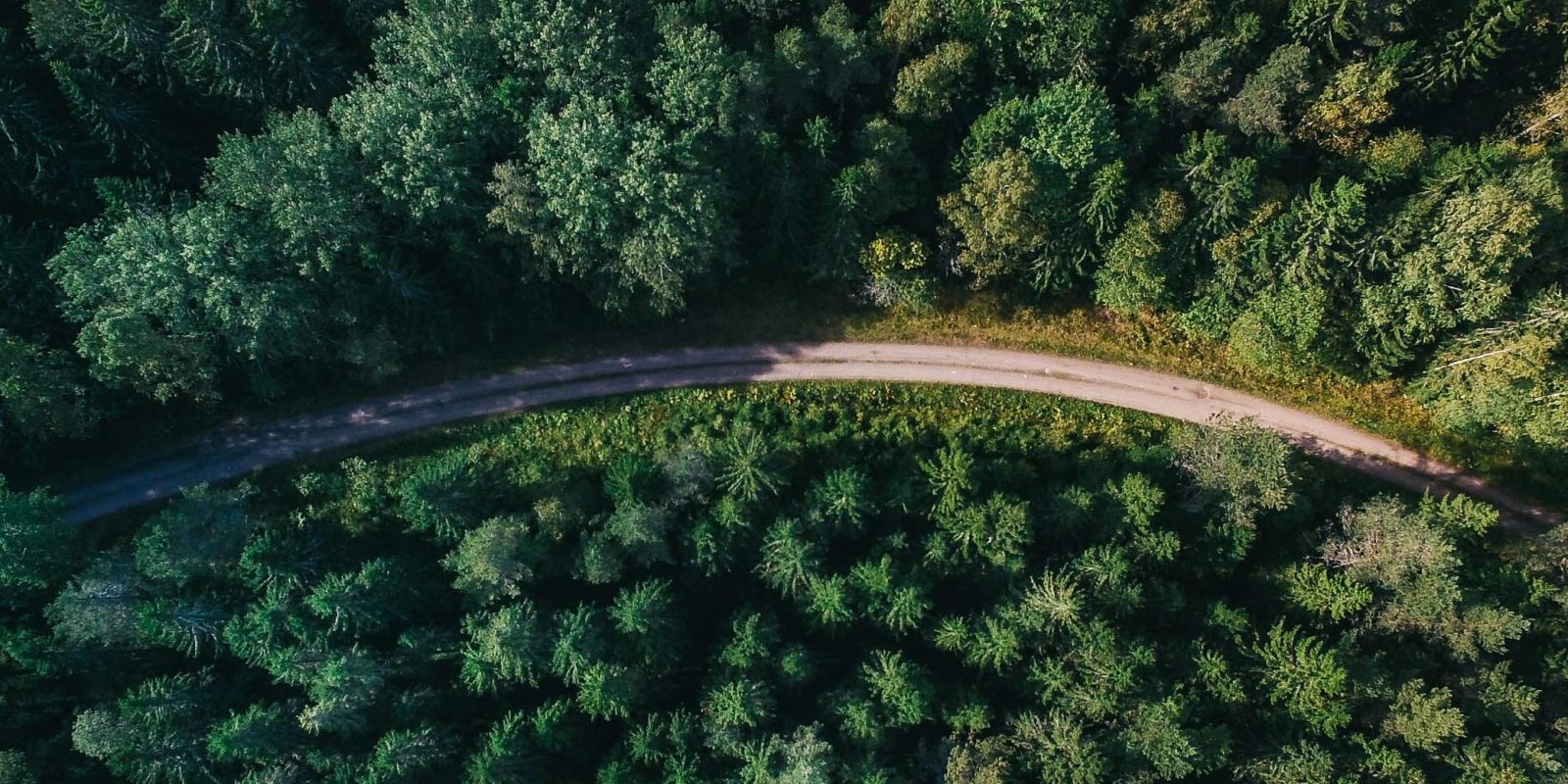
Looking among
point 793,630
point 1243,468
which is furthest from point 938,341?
point 793,630

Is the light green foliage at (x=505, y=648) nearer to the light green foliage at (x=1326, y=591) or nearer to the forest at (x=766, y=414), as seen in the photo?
the forest at (x=766, y=414)

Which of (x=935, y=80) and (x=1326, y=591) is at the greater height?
(x=935, y=80)

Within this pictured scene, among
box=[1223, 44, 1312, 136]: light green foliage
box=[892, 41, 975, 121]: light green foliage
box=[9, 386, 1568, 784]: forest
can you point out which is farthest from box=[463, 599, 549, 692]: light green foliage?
box=[1223, 44, 1312, 136]: light green foliage

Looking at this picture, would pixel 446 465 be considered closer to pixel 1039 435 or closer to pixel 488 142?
pixel 488 142

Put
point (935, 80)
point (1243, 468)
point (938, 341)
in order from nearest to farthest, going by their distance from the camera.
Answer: point (1243, 468)
point (935, 80)
point (938, 341)

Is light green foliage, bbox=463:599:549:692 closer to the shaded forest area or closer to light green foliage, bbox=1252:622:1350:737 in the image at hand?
the shaded forest area

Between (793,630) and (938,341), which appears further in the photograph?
(938,341)

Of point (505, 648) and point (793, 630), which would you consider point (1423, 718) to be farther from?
point (505, 648)
